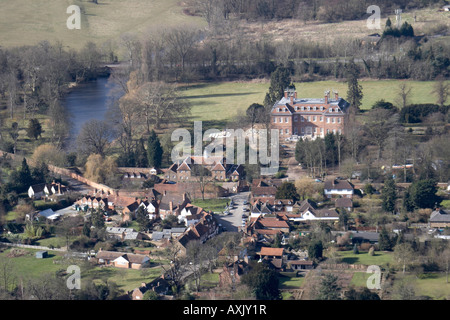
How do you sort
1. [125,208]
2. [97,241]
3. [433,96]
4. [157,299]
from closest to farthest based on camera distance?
1. [157,299]
2. [97,241]
3. [125,208]
4. [433,96]

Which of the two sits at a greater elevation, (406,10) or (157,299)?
(406,10)

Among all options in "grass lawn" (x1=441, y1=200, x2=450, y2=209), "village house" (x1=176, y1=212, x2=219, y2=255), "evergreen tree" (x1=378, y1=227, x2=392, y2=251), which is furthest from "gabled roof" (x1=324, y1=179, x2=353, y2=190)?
"village house" (x1=176, y1=212, x2=219, y2=255)

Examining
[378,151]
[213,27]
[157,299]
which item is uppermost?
[213,27]

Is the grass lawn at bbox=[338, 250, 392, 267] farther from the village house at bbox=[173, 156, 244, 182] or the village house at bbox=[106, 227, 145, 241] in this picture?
the village house at bbox=[173, 156, 244, 182]

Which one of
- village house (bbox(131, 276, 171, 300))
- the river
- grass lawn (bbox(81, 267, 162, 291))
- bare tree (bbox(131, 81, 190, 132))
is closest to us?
village house (bbox(131, 276, 171, 300))

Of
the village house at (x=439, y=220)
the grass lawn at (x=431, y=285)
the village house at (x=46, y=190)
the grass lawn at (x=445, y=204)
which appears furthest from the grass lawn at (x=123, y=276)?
the grass lawn at (x=445, y=204)
